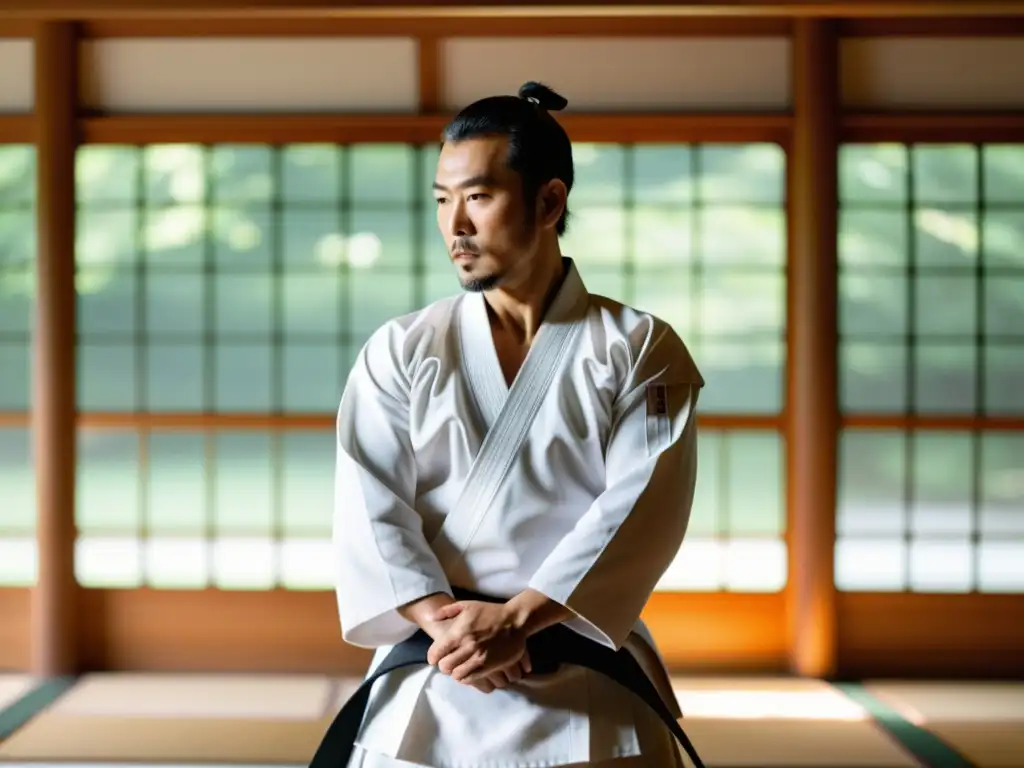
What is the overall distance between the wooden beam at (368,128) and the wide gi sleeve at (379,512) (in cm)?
301

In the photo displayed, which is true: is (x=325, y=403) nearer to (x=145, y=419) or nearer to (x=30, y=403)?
(x=145, y=419)

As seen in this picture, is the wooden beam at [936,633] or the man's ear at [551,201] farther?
the wooden beam at [936,633]

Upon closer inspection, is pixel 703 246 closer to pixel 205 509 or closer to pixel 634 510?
pixel 205 509

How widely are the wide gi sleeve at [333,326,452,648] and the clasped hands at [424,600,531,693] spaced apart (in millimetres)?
60

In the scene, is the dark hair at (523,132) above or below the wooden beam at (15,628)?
above

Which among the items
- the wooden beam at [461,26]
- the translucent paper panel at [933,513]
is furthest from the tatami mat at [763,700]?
the wooden beam at [461,26]

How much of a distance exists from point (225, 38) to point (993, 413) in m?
3.37

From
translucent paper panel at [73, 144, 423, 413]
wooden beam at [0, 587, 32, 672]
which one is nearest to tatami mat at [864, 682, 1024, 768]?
translucent paper panel at [73, 144, 423, 413]

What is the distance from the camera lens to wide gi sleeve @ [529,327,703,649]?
1.32m

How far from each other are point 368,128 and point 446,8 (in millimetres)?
703

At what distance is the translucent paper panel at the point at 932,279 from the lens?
4430 millimetres

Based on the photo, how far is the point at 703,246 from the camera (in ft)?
14.6

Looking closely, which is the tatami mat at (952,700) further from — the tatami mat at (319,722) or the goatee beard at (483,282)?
the goatee beard at (483,282)

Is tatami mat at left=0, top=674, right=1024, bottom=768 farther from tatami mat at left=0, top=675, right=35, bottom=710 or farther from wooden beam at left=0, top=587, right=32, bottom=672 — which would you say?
wooden beam at left=0, top=587, right=32, bottom=672
